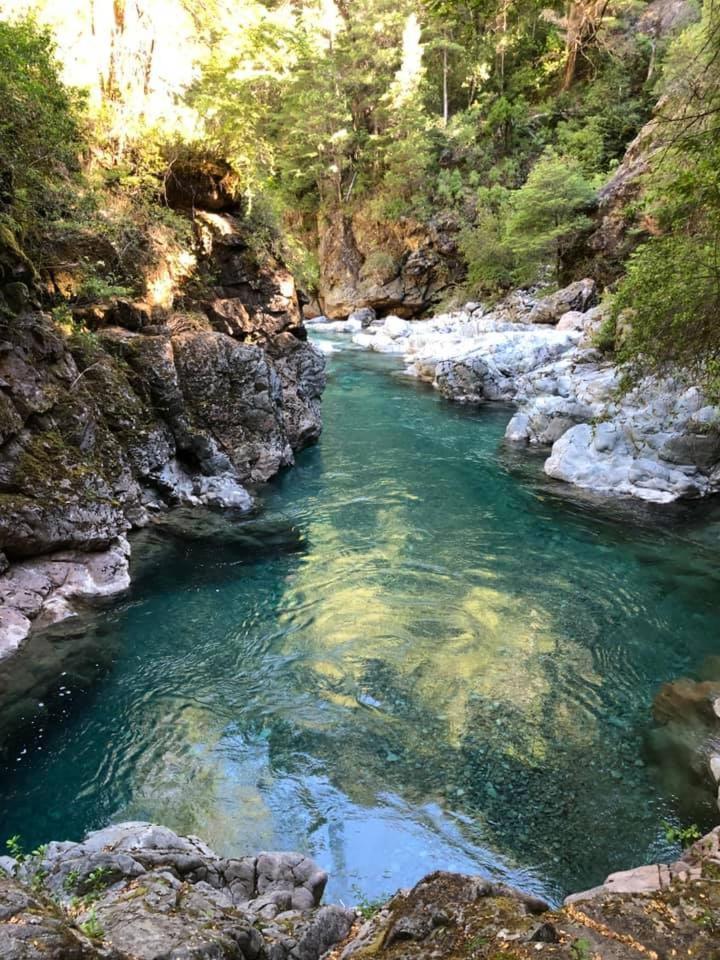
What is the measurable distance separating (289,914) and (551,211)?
28.6m

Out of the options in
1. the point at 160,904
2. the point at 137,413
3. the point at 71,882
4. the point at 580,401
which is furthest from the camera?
the point at 580,401

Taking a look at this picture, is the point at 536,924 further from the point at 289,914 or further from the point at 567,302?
the point at 567,302

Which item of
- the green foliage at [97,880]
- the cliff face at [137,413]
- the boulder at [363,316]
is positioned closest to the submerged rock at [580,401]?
the cliff face at [137,413]

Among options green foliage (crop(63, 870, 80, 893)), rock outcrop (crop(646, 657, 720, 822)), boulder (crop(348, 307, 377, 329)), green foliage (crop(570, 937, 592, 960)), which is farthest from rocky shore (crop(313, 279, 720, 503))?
boulder (crop(348, 307, 377, 329))

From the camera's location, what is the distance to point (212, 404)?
42.2 feet

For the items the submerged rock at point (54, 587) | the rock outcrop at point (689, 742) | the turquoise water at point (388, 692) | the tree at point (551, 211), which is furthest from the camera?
the tree at point (551, 211)

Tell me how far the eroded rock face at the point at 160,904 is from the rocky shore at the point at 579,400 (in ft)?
25.6

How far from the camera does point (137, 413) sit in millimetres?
10938

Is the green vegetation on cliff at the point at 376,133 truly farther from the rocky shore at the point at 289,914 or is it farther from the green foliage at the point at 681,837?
the green foliage at the point at 681,837

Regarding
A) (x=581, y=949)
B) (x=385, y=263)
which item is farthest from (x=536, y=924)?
(x=385, y=263)

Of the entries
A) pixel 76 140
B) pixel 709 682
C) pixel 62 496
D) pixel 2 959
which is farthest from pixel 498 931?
pixel 76 140

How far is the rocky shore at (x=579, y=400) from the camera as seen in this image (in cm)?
1235

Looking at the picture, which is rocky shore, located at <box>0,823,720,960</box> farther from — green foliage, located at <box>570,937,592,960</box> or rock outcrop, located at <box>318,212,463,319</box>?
rock outcrop, located at <box>318,212,463,319</box>

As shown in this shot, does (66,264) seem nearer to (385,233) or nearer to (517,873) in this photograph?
(517,873)
